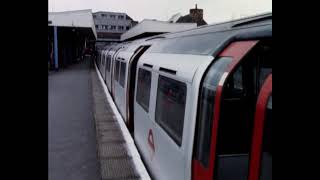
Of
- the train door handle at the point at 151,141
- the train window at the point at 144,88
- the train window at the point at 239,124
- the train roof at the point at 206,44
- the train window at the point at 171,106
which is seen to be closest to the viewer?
the train roof at the point at 206,44

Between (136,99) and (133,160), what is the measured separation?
1.69m

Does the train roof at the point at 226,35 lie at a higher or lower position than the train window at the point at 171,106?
higher

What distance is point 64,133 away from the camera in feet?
30.8

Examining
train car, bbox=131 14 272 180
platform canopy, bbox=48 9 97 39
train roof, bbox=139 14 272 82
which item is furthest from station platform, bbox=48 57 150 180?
platform canopy, bbox=48 9 97 39

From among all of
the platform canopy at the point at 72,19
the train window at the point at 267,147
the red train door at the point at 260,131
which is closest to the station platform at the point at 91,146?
the train window at the point at 267,147

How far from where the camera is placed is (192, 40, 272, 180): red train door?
2.93 metres

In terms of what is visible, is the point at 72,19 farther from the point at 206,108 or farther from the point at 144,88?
the point at 206,108

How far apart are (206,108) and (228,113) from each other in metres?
0.37

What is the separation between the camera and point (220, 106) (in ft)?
9.50

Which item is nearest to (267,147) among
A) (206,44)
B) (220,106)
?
(220,106)

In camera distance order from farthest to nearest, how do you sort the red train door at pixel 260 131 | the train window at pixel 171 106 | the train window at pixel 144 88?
1. the train window at pixel 144 88
2. the train window at pixel 171 106
3. the red train door at pixel 260 131

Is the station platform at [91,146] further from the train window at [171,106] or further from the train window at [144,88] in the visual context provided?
the train window at [171,106]

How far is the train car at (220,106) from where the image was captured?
2.71 m
